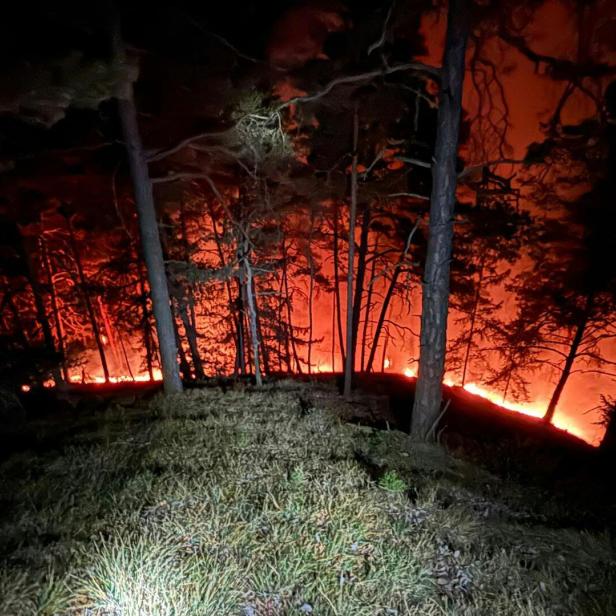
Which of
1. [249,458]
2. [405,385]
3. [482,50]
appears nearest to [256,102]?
[482,50]

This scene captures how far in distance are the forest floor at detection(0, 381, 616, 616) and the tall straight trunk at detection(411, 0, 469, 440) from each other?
4.41ft

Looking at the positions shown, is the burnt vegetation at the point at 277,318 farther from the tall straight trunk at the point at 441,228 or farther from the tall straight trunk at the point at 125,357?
the tall straight trunk at the point at 125,357

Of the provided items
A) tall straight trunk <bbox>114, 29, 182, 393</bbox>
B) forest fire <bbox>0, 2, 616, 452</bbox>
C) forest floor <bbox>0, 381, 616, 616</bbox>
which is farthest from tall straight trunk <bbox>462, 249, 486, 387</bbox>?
tall straight trunk <bbox>114, 29, 182, 393</bbox>

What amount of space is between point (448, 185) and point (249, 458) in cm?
528

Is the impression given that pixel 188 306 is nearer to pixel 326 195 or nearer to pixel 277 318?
pixel 277 318

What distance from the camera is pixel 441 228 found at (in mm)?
6414

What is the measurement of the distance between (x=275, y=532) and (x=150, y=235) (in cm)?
666

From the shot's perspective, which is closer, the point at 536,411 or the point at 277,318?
the point at 277,318

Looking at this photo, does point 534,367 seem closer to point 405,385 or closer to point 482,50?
point 405,385

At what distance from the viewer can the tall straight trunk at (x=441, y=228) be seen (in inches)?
227

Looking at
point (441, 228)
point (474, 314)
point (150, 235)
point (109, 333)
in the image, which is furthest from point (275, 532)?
point (109, 333)

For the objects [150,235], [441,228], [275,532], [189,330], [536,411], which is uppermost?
[150,235]

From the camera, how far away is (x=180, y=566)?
10.1 feet

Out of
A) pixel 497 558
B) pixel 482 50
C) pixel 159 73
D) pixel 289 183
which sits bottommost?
pixel 497 558
